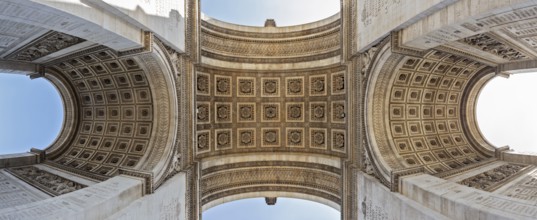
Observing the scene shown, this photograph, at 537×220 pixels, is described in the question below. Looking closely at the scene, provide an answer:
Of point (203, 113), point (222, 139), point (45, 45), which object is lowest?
point (222, 139)

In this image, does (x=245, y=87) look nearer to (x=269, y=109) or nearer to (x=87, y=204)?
(x=269, y=109)

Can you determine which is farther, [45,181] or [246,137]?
[246,137]

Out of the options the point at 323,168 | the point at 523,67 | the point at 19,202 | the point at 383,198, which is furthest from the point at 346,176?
the point at 19,202

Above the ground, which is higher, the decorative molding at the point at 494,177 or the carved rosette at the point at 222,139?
the carved rosette at the point at 222,139

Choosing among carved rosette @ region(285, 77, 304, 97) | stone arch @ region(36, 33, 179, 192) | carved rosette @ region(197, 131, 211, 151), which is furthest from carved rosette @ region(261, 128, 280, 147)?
stone arch @ region(36, 33, 179, 192)

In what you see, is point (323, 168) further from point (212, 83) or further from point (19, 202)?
point (19, 202)

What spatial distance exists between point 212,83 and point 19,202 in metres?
10.8

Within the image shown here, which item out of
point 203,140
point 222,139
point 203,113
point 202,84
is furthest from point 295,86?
point 203,140

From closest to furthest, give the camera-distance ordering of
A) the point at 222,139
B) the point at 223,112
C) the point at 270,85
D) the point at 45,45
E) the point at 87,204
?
1. the point at 87,204
2. the point at 45,45
3. the point at 223,112
4. the point at 222,139
5. the point at 270,85

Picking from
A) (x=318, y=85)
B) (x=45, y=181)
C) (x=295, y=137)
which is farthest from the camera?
(x=295, y=137)

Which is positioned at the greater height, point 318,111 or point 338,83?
point 338,83

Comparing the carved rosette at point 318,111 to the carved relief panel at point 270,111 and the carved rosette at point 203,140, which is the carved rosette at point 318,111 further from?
the carved rosette at point 203,140

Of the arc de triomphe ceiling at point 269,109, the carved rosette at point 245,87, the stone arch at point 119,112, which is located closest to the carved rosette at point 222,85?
the arc de triomphe ceiling at point 269,109

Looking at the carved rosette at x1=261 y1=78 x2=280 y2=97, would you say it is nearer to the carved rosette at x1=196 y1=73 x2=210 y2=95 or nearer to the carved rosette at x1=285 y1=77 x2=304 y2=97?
the carved rosette at x1=285 y1=77 x2=304 y2=97
